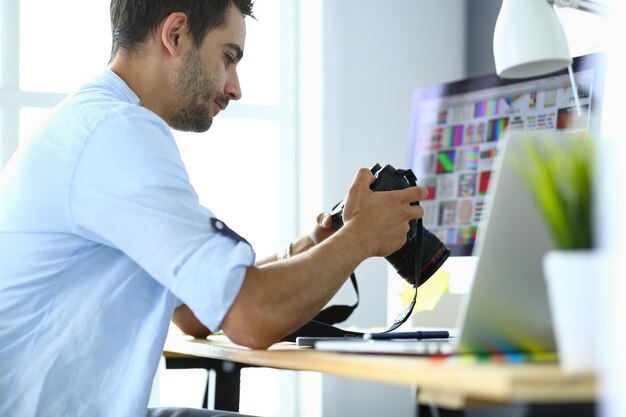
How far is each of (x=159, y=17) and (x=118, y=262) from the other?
0.53 meters

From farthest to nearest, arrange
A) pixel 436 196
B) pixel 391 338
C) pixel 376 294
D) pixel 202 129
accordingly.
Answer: pixel 376 294
pixel 436 196
pixel 202 129
pixel 391 338

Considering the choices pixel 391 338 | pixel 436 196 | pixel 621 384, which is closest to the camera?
pixel 621 384

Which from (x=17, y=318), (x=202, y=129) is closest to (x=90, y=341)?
(x=17, y=318)

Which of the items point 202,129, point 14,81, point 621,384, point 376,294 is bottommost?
point 376,294

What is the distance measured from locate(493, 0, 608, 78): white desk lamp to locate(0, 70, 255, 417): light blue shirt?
1.88 ft

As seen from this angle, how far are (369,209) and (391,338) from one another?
19cm

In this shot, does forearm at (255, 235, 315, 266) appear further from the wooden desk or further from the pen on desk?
the wooden desk

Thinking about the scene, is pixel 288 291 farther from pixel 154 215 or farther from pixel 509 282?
pixel 509 282

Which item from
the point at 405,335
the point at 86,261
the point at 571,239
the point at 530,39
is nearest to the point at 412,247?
the point at 405,335

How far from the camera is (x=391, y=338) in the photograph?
4.33ft

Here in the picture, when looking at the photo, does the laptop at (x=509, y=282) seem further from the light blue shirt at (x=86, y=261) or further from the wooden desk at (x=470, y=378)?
the light blue shirt at (x=86, y=261)

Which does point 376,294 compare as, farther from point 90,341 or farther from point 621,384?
point 621,384

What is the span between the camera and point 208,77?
171 cm

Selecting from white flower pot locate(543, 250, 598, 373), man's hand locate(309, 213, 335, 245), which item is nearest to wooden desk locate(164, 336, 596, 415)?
white flower pot locate(543, 250, 598, 373)
